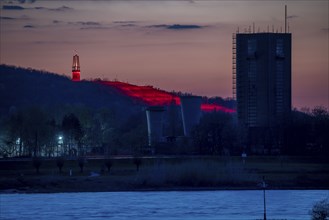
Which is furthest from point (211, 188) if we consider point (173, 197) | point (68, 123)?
point (68, 123)

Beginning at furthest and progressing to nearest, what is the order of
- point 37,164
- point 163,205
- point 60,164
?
point 37,164, point 60,164, point 163,205

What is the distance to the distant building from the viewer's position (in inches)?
5802

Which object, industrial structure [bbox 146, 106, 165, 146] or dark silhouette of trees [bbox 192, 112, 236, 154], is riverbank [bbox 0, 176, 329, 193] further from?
industrial structure [bbox 146, 106, 165, 146]

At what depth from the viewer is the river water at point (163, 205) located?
62062 millimetres

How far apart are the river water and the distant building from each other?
63633 millimetres

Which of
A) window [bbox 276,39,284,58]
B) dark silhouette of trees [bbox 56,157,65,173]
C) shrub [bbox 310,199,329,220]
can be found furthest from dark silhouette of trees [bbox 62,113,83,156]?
shrub [bbox 310,199,329,220]

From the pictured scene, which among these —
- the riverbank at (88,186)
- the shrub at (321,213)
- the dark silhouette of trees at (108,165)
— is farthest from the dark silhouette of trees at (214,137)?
the shrub at (321,213)

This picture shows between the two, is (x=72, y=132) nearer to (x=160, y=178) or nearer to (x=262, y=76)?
(x=262, y=76)

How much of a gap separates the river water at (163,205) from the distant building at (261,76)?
209ft

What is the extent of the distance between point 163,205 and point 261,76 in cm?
8189

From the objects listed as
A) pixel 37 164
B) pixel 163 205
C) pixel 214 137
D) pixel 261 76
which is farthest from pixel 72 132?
pixel 163 205

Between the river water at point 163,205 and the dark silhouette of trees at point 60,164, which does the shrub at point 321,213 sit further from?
the dark silhouette of trees at point 60,164

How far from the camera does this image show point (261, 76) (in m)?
149

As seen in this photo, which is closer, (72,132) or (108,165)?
(108,165)
